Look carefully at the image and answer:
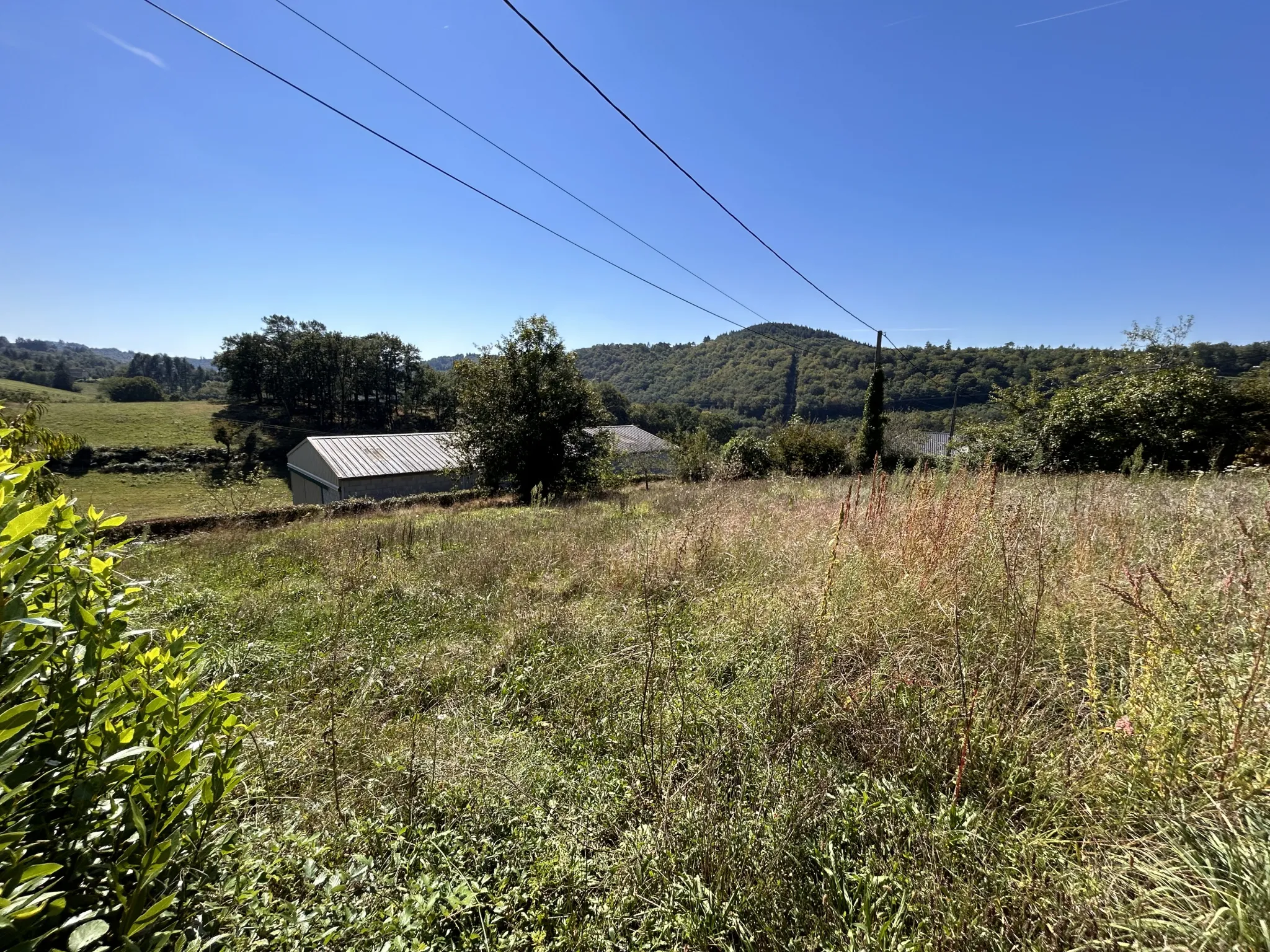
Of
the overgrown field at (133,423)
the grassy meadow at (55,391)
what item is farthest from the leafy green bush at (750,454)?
the grassy meadow at (55,391)

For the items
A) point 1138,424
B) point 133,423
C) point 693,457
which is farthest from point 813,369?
point 133,423

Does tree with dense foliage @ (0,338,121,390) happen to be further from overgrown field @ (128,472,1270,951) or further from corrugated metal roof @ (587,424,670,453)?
overgrown field @ (128,472,1270,951)

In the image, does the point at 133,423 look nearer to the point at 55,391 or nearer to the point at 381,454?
the point at 55,391

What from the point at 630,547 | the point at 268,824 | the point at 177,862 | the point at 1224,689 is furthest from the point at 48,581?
the point at 630,547

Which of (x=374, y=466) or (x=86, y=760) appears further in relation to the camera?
(x=374, y=466)

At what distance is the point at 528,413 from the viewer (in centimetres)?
1495

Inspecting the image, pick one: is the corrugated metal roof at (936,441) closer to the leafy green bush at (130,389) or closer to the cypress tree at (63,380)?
the leafy green bush at (130,389)

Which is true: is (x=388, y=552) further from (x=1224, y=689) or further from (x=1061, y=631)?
(x=1224, y=689)

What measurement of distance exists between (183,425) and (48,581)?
63689mm

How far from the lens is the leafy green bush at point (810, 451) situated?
1853 cm

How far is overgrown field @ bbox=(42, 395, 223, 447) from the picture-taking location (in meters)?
41.5

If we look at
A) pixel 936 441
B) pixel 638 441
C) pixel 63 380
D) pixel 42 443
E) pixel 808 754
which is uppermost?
pixel 63 380

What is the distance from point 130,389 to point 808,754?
315 ft

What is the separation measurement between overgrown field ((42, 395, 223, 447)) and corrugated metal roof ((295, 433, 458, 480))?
1238 inches
